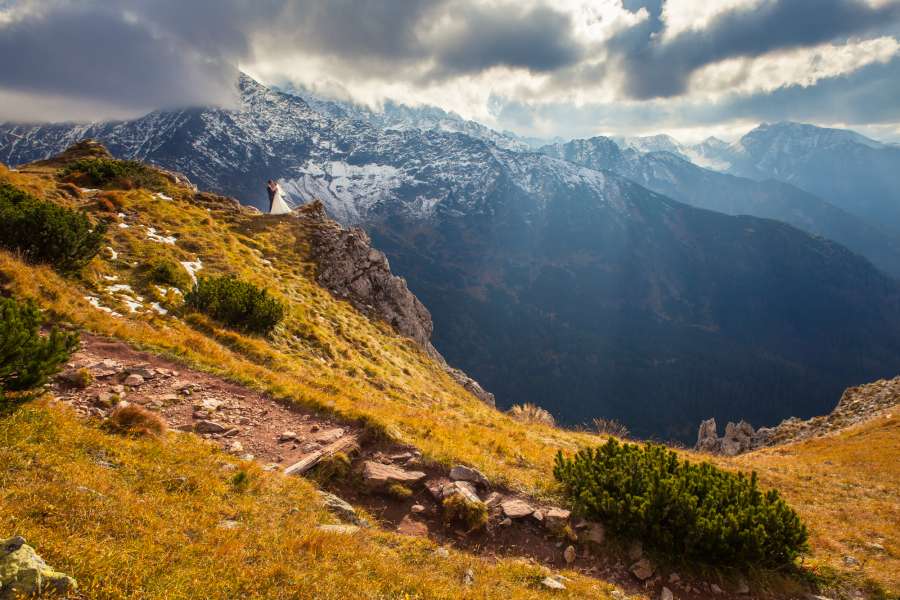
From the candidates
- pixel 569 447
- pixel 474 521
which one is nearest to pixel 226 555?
pixel 474 521

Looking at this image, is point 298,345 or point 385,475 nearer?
point 385,475

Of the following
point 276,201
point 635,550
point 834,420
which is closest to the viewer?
point 635,550

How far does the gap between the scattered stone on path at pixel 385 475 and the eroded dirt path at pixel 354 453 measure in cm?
12

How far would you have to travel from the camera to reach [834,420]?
146 ft

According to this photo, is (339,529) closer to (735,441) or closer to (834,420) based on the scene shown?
(834,420)

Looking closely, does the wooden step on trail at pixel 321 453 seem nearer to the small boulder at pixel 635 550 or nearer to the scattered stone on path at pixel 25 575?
the scattered stone on path at pixel 25 575

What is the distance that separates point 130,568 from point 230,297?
60.7 ft

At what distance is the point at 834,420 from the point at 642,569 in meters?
50.7

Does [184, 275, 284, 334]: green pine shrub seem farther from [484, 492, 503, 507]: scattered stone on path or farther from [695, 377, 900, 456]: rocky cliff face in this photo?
[695, 377, 900, 456]: rocky cliff face

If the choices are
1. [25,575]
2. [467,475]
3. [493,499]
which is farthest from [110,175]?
[25,575]

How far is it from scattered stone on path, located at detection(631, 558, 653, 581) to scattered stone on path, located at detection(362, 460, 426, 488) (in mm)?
5373

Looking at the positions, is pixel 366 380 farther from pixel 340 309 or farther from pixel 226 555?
pixel 226 555

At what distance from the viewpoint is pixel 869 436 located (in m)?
31.8

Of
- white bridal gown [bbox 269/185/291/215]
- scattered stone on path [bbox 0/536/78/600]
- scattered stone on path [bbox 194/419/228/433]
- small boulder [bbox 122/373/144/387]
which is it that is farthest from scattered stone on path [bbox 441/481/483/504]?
white bridal gown [bbox 269/185/291/215]
